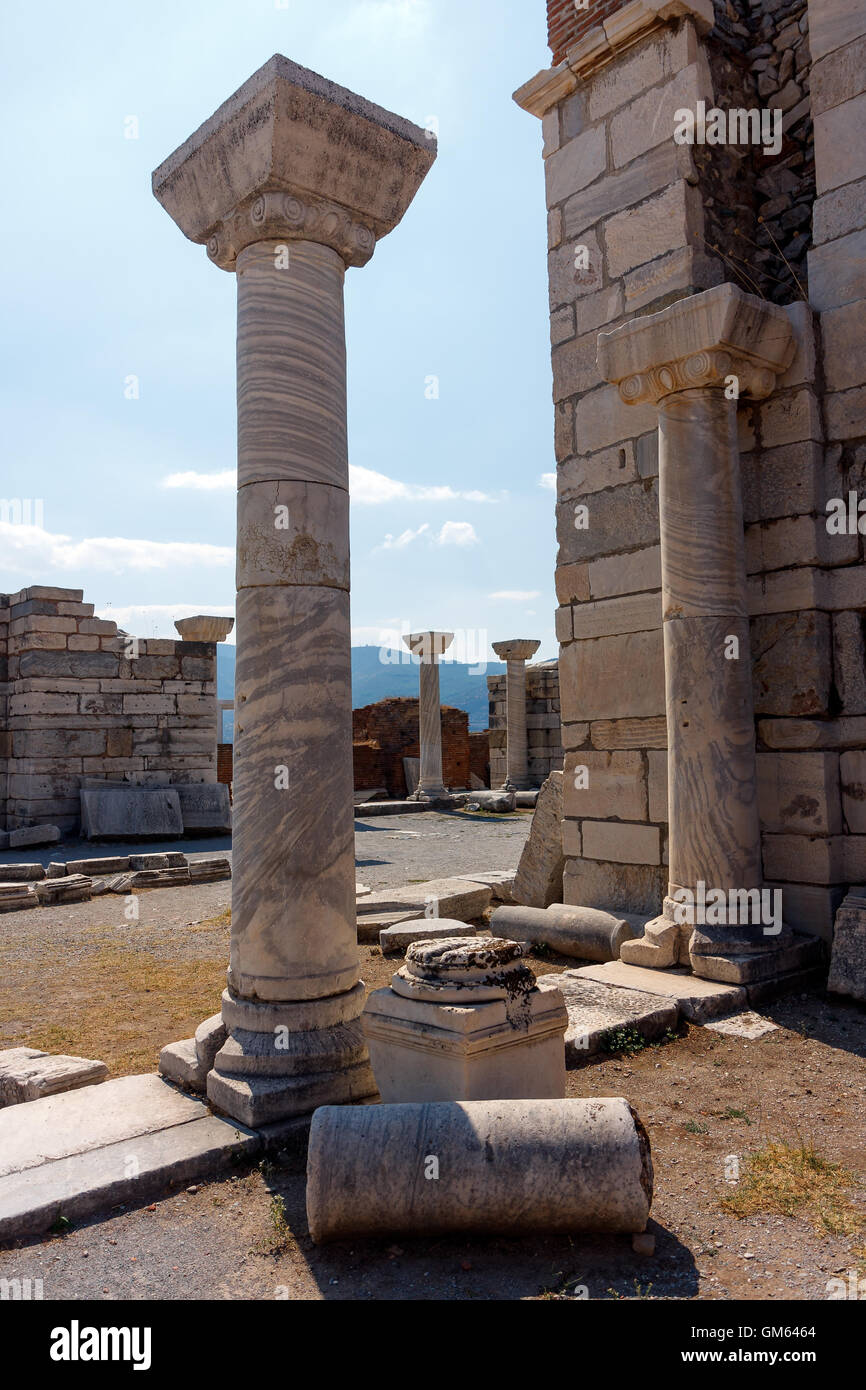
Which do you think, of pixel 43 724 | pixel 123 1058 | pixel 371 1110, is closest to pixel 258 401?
pixel 371 1110

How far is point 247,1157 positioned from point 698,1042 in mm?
2140

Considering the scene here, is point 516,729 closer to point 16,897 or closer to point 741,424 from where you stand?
point 16,897

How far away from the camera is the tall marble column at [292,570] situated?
135 inches

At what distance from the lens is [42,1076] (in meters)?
3.71

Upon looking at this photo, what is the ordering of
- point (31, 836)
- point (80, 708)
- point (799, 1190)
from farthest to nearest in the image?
1. point (80, 708)
2. point (31, 836)
3. point (799, 1190)

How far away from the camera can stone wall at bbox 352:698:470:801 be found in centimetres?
2477

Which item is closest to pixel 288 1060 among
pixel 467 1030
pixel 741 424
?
pixel 467 1030

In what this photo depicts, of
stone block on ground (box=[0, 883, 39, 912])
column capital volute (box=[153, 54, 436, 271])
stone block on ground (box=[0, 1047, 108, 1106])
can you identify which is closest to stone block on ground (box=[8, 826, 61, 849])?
stone block on ground (box=[0, 883, 39, 912])

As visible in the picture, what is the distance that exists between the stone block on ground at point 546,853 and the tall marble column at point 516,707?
13656mm

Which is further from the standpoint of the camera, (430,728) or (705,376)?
(430,728)

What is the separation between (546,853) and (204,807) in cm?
749

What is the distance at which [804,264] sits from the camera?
6.07 m

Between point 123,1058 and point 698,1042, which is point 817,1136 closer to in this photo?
point 698,1042

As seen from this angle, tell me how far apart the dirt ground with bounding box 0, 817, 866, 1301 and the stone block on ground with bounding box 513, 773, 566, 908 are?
8.12 ft
